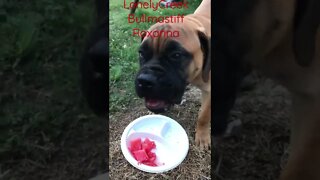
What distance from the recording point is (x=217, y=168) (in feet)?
5.46

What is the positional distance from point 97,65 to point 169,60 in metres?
0.19

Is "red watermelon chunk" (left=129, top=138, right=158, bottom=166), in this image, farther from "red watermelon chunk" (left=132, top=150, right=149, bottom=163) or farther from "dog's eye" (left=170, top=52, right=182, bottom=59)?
"dog's eye" (left=170, top=52, right=182, bottom=59)

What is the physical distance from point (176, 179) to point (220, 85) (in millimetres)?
278

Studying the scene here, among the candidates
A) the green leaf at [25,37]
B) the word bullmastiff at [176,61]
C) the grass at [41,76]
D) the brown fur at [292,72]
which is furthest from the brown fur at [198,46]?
the green leaf at [25,37]

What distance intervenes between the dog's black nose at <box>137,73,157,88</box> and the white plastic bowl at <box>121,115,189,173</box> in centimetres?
9

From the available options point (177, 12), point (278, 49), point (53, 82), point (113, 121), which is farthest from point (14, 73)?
point (278, 49)

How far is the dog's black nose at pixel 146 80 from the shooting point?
1550mm

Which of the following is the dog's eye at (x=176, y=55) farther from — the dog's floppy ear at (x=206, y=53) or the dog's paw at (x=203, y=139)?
the dog's paw at (x=203, y=139)

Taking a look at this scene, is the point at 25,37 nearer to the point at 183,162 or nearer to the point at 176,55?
the point at 176,55

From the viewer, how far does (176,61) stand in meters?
1.56

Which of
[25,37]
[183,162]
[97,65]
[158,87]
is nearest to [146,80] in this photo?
[158,87]

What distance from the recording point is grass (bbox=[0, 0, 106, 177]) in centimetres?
162

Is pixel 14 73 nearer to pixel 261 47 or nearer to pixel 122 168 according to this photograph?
pixel 122 168

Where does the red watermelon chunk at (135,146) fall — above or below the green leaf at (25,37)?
below
